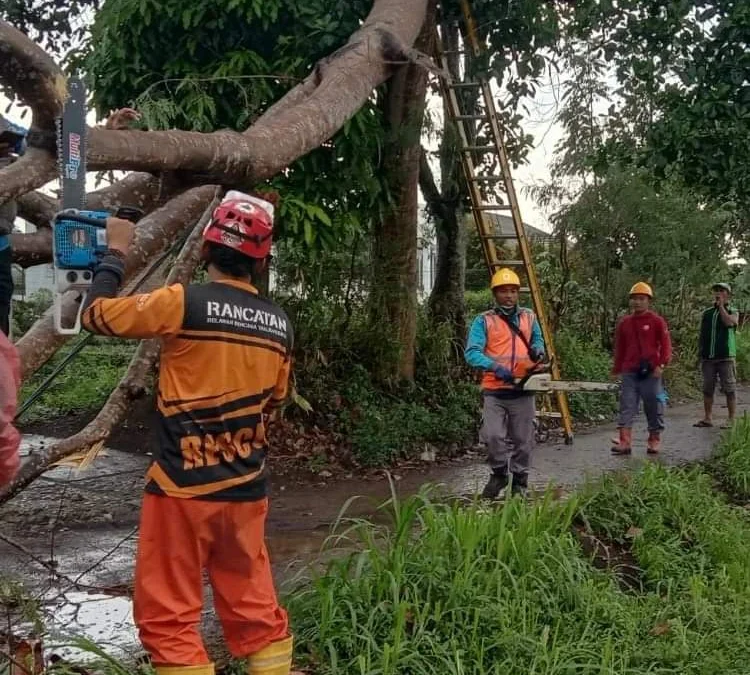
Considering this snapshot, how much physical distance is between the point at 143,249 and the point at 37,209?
0.57 metres

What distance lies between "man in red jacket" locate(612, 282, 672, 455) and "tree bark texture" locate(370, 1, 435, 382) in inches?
88.2

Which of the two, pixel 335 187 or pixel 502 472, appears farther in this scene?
pixel 335 187

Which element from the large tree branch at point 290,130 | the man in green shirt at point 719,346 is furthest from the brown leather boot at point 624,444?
the large tree branch at point 290,130

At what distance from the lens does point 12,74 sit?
10.3ft

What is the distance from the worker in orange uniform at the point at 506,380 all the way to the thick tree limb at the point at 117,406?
289 centimetres

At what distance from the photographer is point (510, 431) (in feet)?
23.2

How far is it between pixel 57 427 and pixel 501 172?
5845mm

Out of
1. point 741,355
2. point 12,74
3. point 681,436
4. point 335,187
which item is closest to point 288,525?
point 335,187

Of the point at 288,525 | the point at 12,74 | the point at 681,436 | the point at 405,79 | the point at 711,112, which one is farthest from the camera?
the point at 681,436

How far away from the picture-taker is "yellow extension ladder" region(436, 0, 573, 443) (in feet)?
30.6

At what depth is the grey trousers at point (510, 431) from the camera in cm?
702

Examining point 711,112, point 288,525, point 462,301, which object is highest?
point 711,112

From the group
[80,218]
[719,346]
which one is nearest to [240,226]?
[80,218]

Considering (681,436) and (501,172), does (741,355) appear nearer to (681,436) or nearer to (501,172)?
(681,436)
